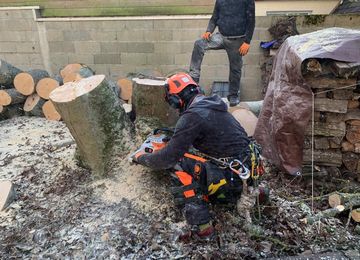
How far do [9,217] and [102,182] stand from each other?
912 millimetres

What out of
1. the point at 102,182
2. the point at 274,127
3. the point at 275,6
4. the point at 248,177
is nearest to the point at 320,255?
the point at 248,177

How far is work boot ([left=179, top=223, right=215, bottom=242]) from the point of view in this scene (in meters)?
2.64

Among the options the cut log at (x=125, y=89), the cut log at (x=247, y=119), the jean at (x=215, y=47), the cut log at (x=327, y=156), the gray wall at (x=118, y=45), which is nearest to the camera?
the cut log at (x=327, y=156)

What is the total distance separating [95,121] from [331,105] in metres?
2.37

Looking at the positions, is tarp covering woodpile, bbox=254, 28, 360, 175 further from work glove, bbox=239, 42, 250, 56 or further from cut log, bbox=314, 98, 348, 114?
work glove, bbox=239, 42, 250, 56

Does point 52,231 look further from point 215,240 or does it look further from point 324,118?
point 324,118

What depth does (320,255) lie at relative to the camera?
2.46m

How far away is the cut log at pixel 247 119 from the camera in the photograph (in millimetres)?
4188

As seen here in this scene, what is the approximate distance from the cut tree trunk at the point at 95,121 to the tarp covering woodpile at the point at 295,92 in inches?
63.6

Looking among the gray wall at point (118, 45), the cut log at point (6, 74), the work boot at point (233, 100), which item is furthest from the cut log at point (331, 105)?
the cut log at point (6, 74)

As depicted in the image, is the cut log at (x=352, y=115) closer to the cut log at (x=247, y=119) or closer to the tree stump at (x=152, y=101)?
the cut log at (x=247, y=119)

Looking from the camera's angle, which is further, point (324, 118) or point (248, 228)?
point (324, 118)

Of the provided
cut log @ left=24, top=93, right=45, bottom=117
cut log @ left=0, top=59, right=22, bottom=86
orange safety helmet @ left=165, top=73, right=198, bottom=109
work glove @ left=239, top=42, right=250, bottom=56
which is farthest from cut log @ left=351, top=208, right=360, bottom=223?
cut log @ left=0, top=59, right=22, bottom=86

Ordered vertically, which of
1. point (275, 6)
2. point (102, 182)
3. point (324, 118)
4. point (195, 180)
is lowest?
point (102, 182)
